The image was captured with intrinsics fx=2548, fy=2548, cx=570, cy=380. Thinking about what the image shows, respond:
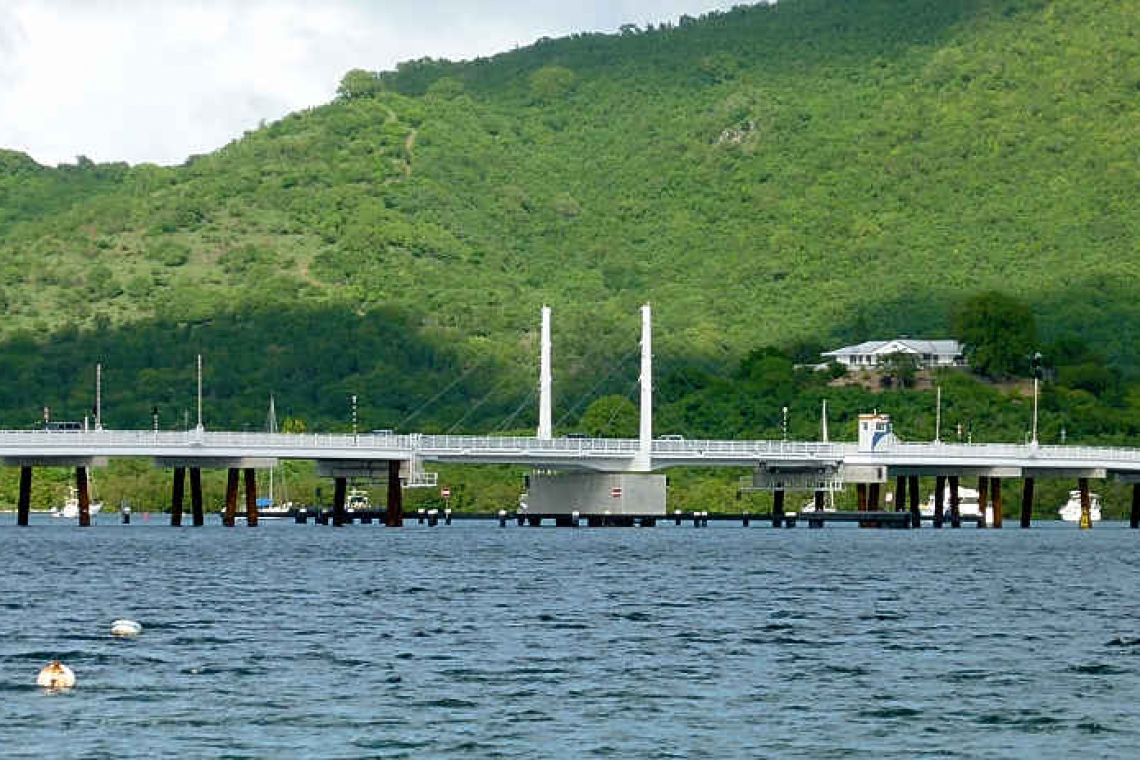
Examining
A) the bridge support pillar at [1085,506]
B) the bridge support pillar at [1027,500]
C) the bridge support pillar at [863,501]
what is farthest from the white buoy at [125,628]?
the bridge support pillar at [1085,506]

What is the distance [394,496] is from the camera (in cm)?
17338

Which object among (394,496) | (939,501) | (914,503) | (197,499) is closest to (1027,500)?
(939,501)

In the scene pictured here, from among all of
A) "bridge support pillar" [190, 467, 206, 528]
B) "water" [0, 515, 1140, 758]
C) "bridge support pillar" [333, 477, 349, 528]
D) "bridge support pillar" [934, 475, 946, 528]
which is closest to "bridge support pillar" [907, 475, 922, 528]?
"bridge support pillar" [934, 475, 946, 528]

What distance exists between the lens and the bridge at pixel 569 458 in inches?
6068

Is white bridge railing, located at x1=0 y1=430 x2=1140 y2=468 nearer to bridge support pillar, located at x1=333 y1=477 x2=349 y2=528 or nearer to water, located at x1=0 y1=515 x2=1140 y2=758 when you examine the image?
bridge support pillar, located at x1=333 y1=477 x2=349 y2=528

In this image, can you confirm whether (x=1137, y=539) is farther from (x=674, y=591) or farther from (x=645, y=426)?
(x=674, y=591)

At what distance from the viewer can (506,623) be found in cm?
8031

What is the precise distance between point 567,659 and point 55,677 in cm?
1473

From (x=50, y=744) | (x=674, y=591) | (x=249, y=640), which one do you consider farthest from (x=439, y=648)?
(x=674, y=591)

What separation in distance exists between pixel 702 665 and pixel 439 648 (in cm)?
815

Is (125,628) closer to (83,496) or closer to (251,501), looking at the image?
(83,496)

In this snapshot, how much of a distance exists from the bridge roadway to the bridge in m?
0.08

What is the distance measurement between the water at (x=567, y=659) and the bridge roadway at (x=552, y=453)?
103 feet

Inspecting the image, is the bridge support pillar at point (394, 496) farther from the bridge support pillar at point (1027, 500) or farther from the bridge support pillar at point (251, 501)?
the bridge support pillar at point (1027, 500)
